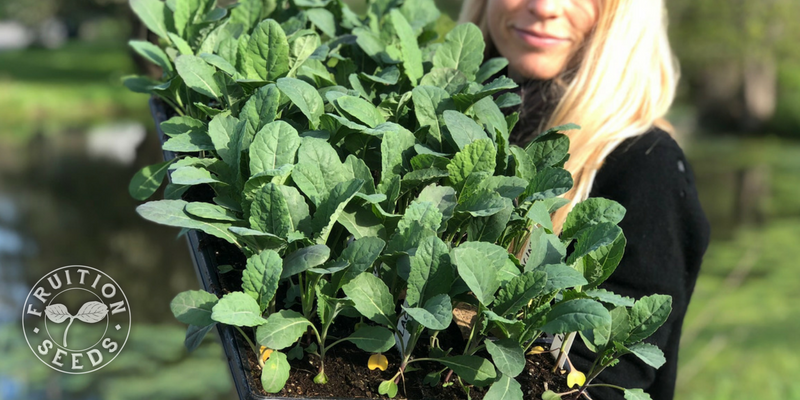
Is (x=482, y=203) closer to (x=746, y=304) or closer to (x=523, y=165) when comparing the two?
(x=523, y=165)

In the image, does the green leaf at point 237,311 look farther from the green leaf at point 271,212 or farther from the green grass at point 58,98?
the green grass at point 58,98

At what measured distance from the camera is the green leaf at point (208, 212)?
2.32ft

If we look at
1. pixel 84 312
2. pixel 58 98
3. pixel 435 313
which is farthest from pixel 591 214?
pixel 58 98

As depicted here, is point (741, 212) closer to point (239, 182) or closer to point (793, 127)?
point (793, 127)

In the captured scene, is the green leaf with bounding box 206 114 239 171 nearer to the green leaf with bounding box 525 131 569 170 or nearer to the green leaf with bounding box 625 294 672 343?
the green leaf with bounding box 525 131 569 170

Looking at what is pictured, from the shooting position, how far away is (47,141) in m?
9.50

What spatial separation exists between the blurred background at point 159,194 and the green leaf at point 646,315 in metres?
2.05

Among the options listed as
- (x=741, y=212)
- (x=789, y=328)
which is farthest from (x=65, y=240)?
(x=741, y=212)

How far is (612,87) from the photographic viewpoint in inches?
61.6

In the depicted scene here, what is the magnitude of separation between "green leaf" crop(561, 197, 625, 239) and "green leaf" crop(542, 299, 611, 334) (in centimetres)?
15

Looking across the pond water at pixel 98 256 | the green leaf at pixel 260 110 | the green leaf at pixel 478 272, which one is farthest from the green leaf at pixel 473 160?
the pond water at pixel 98 256

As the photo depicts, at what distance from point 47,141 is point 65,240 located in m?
3.52

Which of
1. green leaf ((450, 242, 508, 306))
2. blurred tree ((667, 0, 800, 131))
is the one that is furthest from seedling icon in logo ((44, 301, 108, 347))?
blurred tree ((667, 0, 800, 131))

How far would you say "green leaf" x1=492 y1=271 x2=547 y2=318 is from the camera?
66cm
